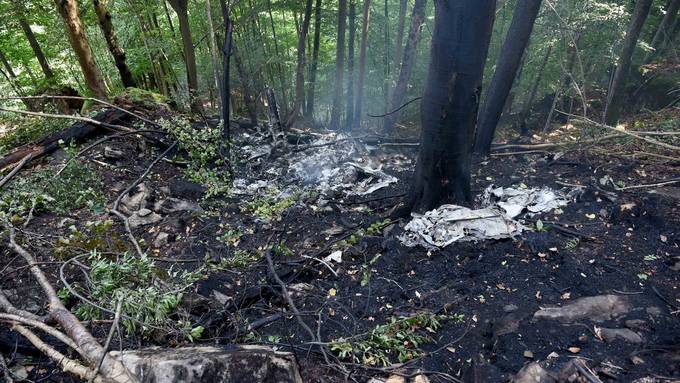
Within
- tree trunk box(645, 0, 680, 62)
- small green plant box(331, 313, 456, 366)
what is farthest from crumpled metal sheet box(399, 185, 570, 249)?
tree trunk box(645, 0, 680, 62)

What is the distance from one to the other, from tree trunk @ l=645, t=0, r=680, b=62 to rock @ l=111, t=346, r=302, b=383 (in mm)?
12686

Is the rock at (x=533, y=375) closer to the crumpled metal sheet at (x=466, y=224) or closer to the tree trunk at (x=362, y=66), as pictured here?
the crumpled metal sheet at (x=466, y=224)

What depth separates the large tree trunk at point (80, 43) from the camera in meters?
6.24

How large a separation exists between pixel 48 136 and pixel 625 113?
46.5 feet

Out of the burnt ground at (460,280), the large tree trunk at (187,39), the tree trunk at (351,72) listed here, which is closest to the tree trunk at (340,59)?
the tree trunk at (351,72)

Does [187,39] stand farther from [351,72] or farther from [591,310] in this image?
[591,310]

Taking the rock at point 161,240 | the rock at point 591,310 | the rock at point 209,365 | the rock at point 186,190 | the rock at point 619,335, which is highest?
the rock at point 209,365

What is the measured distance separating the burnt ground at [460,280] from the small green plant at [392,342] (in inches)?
2.4

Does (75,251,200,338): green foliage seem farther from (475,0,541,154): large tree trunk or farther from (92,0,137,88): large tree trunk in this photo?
(92,0,137,88): large tree trunk

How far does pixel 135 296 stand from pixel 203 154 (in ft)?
12.1

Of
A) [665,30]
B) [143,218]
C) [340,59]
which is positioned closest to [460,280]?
[143,218]

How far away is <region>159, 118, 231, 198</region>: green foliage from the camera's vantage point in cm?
535

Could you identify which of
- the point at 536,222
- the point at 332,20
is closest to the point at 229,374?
the point at 536,222

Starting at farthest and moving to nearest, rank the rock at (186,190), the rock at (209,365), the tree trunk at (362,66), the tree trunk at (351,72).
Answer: the tree trunk at (351,72), the tree trunk at (362,66), the rock at (186,190), the rock at (209,365)
